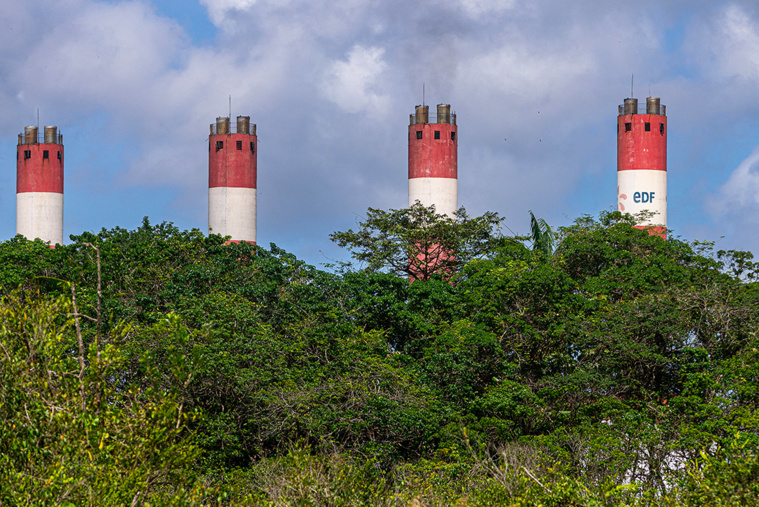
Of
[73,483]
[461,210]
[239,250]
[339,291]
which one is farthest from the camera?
[461,210]

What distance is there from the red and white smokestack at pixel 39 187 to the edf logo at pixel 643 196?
88.2 ft

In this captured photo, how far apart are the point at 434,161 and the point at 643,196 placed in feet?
28.5

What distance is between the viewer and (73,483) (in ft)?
40.4

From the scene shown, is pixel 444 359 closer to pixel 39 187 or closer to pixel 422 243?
pixel 422 243

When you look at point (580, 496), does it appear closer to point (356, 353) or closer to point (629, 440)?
point (629, 440)

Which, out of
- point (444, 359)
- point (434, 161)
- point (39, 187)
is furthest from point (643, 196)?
point (39, 187)

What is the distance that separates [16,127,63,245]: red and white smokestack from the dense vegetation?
16.5 meters

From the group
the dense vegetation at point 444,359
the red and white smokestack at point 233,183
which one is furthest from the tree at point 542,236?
the red and white smokestack at point 233,183

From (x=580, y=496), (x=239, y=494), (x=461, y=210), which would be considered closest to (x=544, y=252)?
(x=461, y=210)

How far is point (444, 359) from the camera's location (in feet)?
94.1

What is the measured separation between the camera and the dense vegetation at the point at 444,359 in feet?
81.5

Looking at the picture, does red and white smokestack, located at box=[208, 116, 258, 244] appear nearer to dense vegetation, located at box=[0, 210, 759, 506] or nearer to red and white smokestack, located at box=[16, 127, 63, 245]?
red and white smokestack, located at box=[16, 127, 63, 245]

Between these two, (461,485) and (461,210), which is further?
(461,210)

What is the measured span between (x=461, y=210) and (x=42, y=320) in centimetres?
3124
